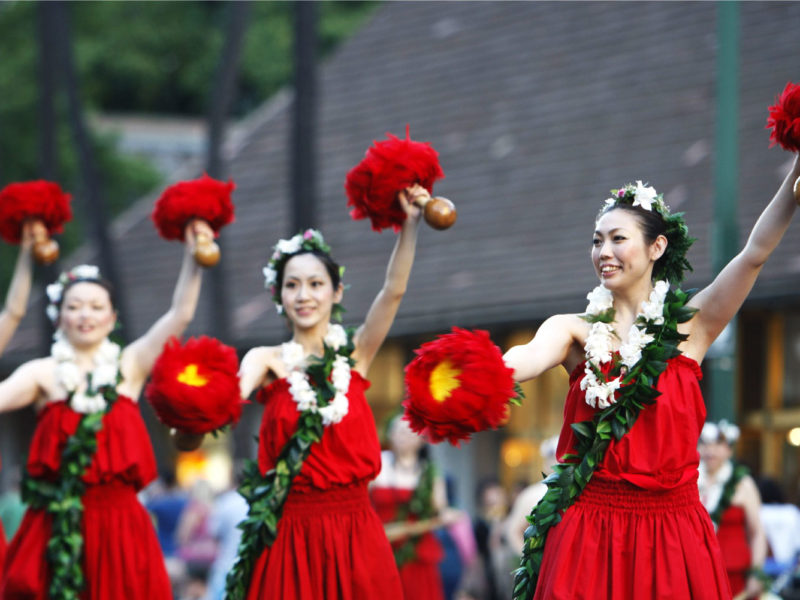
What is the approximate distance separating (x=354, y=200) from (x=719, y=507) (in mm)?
3745

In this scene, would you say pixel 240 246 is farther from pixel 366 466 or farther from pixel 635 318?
pixel 635 318

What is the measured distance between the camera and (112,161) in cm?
2689

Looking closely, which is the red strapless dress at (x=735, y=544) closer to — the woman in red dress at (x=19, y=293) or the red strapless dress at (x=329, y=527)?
the red strapless dress at (x=329, y=527)

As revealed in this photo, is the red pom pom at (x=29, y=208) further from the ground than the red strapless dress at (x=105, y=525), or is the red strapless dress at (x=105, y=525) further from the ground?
the red pom pom at (x=29, y=208)

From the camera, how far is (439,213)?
5426 millimetres

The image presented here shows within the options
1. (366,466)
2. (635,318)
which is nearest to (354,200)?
(366,466)

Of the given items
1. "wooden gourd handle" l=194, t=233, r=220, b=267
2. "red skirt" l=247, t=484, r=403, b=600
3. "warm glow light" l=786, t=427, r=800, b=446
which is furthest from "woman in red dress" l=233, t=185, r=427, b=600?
"warm glow light" l=786, t=427, r=800, b=446

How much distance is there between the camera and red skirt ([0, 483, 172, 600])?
21.6 ft

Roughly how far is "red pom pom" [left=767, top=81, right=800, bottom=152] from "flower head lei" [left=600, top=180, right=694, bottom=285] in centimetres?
43

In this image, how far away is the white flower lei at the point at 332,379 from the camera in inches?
236

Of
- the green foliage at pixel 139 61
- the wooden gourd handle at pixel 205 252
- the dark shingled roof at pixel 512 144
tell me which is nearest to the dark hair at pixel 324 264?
the wooden gourd handle at pixel 205 252

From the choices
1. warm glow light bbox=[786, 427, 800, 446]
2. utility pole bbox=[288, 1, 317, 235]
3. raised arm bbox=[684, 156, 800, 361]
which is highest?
utility pole bbox=[288, 1, 317, 235]

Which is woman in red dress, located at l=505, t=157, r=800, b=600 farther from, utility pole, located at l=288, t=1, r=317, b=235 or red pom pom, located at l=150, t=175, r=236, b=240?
utility pole, located at l=288, t=1, r=317, b=235

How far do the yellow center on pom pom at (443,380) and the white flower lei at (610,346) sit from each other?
1.98 ft
